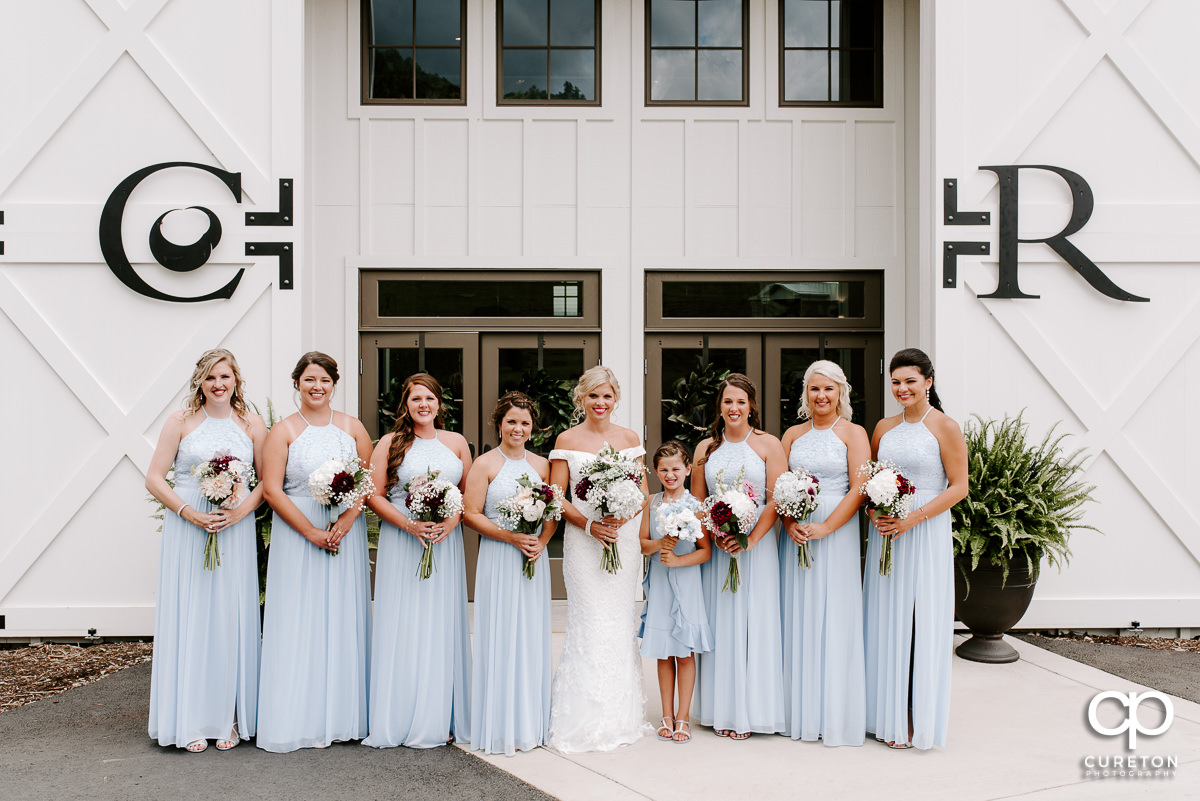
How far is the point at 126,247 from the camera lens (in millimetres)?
7133

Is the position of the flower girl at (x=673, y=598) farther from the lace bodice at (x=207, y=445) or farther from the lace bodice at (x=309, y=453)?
the lace bodice at (x=207, y=445)

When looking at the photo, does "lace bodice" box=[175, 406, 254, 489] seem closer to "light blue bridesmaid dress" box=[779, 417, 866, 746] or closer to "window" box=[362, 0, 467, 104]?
"light blue bridesmaid dress" box=[779, 417, 866, 746]

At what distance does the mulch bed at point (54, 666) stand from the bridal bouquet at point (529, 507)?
3.84 meters

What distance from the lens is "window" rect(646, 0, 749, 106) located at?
8570 mm

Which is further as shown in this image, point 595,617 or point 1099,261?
point 1099,261

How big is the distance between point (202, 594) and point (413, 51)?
5838mm

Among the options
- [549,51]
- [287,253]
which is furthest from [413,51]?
[287,253]

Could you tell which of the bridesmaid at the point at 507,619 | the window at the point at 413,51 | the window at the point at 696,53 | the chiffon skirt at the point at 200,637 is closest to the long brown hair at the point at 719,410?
the bridesmaid at the point at 507,619

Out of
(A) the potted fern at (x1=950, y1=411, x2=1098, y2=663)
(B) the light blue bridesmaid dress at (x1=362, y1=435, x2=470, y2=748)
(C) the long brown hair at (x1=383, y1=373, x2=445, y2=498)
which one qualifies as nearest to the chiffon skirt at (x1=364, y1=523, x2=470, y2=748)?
(B) the light blue bridesmaid dress at (x1=362, y1=435, x2=470, y2=748)

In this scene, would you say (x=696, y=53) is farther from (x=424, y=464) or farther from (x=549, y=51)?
(x=424, y=464)

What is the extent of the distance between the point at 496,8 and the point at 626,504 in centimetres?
605

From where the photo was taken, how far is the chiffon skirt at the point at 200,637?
4.70 m

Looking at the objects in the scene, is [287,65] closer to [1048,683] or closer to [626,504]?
[626,504]

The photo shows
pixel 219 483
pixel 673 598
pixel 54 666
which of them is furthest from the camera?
pixel 54 666
